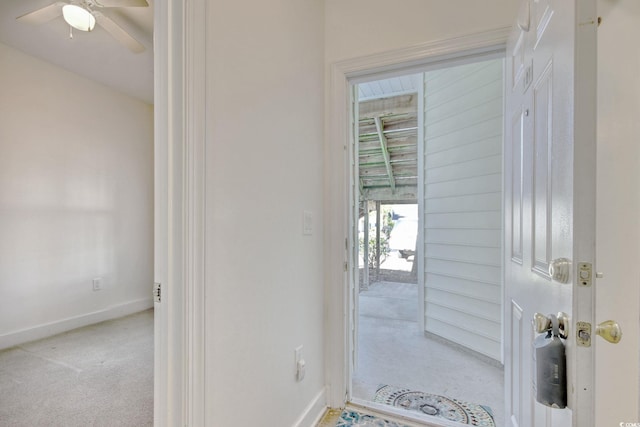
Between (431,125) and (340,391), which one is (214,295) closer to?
(340,391)

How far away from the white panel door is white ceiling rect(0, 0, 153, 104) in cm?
237

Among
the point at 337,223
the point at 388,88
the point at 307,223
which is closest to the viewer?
the point at 307,223

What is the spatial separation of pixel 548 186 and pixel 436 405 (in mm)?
1629

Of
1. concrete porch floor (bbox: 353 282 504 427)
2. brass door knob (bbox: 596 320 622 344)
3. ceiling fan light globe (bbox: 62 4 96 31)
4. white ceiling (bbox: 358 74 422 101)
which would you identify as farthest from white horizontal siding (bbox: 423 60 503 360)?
ceiling fan light globe (bbox: 62 4 96 31)

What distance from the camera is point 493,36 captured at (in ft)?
4.81

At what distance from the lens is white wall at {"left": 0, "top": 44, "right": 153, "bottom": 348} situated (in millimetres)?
2583

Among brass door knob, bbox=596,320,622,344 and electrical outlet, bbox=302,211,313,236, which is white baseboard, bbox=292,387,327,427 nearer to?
electrical outlet, bbox=302,211,313,236

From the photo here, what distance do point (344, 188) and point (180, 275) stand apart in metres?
1.10

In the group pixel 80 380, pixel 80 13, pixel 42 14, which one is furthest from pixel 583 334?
pixel 42 14

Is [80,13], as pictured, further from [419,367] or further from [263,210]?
[419,367]

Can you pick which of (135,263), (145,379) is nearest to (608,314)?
(145,379)

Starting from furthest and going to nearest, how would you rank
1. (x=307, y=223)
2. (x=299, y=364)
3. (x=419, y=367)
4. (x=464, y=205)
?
(x=464, y=205), (x=419, y=367), (x=307, y=223), (x=299, y=364)

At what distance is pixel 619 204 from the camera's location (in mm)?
910

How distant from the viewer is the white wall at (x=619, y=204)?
0.89 metres
